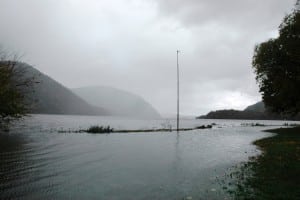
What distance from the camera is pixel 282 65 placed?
51406 millimetres

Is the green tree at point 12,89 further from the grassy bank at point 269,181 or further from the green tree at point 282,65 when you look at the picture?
the green tree at point 282,65

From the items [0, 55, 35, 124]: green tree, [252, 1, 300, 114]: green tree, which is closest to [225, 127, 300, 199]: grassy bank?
[0, 55, 35, 124]: green tree

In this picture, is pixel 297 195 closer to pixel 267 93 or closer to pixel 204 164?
pixel 204 164

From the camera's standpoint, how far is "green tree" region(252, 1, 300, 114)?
146ft

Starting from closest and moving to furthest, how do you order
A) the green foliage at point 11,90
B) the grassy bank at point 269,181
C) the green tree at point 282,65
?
1. the grassy bank at point 269,181
2. the green foliage at point 11,90
3. the green tree at point 282,65

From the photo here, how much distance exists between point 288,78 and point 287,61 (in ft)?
13.3

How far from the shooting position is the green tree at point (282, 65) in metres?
44.4

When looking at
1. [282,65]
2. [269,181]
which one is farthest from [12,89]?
[282,65]

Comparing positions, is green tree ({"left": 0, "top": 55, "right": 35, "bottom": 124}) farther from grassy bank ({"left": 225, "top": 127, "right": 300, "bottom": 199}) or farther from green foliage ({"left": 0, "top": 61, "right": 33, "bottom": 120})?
grassy bank ({"left": 225, "top": 127, "right": 300, "bottom": 199})

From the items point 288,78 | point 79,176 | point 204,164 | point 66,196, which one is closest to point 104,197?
point 66,196

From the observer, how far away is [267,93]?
60000mm

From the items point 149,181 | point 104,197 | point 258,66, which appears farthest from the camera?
point 258,66

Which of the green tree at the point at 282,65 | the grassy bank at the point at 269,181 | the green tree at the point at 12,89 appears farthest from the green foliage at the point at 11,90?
the green tree at the point at 282,65

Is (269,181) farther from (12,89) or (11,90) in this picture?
(12,89)
